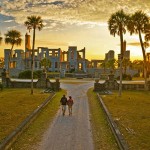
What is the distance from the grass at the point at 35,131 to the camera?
52.5 feet

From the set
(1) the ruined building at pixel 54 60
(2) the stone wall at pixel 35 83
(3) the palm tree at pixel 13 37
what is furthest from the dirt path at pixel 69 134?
(1) the ruined building at pixel 54 60

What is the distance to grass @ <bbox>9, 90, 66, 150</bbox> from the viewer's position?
630 inches

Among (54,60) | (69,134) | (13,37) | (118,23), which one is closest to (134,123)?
(69,134)

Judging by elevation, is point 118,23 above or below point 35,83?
above

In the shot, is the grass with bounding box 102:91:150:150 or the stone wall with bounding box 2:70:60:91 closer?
the grass with bounding box 102:91:150:150

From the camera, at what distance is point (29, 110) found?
89.5 ft

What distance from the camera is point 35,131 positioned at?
19281 millimetres

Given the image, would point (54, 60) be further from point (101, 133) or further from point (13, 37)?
point (101, 133)

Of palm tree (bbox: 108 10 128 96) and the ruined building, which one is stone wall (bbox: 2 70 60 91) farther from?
the ruined building

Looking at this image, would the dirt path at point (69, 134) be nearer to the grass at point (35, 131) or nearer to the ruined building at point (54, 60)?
the grass at point (35, 131)

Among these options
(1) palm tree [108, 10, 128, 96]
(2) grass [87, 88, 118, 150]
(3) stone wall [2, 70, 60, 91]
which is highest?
(1) palm tree [108, 10, 128, 96]

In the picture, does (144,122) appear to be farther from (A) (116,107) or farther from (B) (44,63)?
(B) (44,63)

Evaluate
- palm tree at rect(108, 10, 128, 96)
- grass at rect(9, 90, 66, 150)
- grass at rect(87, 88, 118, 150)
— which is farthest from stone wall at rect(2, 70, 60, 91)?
grass at rect(87, 88, 118, 150)

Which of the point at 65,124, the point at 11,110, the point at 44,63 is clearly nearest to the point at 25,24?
the point at 11,110
